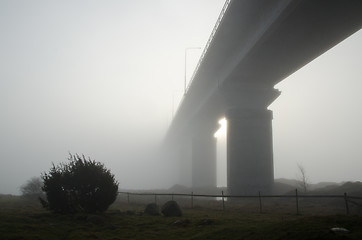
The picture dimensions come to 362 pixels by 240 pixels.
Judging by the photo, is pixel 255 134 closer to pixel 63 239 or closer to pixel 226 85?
pixel 226 85

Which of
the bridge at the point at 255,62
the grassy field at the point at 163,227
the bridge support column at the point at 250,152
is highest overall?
the bridge at the point at 255,62

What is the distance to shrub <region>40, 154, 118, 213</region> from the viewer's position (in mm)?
24812

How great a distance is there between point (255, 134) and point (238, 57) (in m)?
11.5

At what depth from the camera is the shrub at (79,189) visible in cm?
2481

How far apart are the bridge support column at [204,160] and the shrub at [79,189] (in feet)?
183

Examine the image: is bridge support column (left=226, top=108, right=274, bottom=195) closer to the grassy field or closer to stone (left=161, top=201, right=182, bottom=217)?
stone (left=161, top=201, right=182, bottom=217)

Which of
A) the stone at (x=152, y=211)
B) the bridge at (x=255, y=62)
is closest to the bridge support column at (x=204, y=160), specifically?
the bridge at (x=255, y=62)

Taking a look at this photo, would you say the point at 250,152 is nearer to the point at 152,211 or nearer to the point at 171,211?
the point at 152,211

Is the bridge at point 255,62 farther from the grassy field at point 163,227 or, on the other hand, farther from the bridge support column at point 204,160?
the grassy field at point 163,227

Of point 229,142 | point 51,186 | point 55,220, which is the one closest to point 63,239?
point 55,220

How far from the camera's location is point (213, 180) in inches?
3228

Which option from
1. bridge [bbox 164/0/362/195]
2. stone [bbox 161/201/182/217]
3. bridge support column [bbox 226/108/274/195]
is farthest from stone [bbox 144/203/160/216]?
bridge support column [bbox 226/108/274/195]

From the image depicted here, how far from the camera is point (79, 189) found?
25.3 meters

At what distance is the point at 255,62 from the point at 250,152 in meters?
12.4
